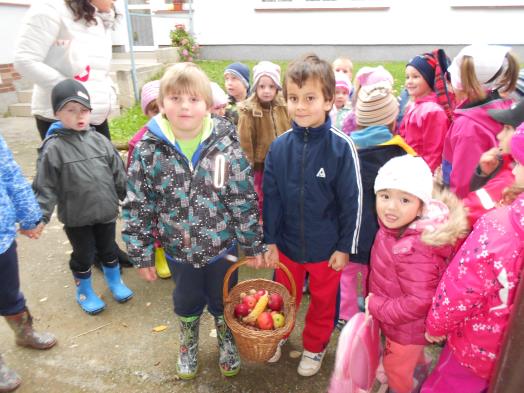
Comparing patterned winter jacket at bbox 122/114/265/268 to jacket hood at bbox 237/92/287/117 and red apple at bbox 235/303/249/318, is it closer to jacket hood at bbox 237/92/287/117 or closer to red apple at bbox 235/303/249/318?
red apple at bbox 235/303/249/318

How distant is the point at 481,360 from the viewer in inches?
64.3

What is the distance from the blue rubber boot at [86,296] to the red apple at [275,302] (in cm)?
142

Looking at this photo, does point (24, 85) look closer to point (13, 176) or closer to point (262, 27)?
point (262, 27)

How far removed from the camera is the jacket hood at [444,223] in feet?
5.76

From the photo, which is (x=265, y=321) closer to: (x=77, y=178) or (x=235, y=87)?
(x=77, y=178)

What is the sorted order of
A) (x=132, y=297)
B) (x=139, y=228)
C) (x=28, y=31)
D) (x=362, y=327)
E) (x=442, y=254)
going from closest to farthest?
1. (x=442, y=254)
2. (x=362, y=327)
3. (x=139, y=228)
4. (x=28, y=31)
5. (x=132, y=297)

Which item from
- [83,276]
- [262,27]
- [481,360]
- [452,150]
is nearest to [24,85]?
[262,27]

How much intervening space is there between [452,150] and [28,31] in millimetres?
3001

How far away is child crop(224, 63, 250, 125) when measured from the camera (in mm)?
3980

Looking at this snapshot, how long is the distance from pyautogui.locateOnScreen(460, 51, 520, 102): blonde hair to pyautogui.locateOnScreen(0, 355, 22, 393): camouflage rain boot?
3278 mm

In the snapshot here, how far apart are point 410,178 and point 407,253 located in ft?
1.16

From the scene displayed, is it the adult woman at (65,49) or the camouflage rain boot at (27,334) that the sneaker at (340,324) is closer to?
the camouflage rain boot at (27,334)

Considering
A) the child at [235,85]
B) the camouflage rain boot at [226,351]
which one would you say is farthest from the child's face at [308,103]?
the child at [235,85]

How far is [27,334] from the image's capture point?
2.60 metres
